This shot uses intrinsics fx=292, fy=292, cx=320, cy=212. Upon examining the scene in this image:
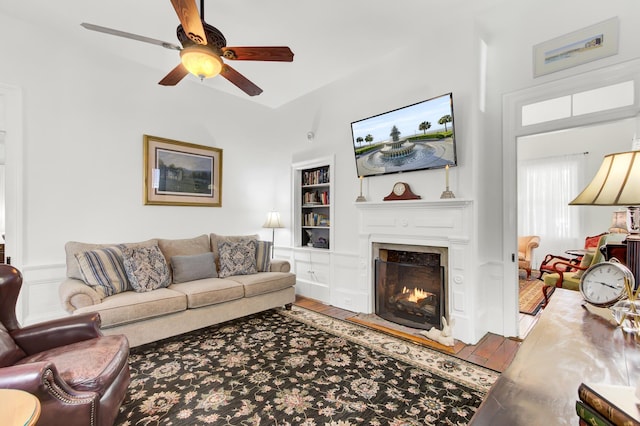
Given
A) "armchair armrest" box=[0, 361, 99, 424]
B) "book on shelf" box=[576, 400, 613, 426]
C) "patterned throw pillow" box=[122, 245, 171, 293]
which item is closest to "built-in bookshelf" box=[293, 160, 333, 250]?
"patterned throw pillow" box=[122, 245, 171, 293]

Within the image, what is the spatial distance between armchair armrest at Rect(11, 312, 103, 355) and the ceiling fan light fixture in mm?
1893

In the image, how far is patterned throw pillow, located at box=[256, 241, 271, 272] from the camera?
3.91 m

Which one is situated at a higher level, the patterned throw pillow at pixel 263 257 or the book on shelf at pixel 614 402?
the book on shelf at pixel 614 402

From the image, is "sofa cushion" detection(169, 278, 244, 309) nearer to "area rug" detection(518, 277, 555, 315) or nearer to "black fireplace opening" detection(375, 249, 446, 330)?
"black fireplace opening" detection(375, 249, 446, 330)

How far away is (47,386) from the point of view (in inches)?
50.1

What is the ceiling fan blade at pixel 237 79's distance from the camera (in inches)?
96.1

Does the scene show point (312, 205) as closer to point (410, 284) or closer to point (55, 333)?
point (410, 284)

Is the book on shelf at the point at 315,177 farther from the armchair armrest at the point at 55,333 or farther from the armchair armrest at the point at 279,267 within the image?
the armchair armrest at the point at 55,333

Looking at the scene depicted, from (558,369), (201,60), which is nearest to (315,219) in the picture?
(201,60)

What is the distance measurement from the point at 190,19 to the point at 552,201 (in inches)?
283

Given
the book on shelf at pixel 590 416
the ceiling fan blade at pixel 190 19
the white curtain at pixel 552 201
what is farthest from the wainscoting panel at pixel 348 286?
the white curtain at pixel 552 201

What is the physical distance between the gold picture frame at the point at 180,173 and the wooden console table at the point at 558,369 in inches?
158

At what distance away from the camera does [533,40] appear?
2.79 m

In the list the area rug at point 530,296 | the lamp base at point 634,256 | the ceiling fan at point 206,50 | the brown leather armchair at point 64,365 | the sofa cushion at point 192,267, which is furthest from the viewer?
the area rug at point 530,296
